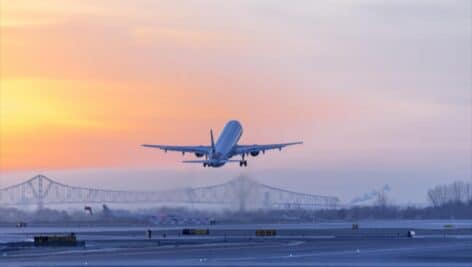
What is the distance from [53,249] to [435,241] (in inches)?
1348

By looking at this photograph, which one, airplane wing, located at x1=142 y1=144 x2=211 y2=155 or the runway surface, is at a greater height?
airplane wing, located at x1=142 y1=144 x2=211 y2=155

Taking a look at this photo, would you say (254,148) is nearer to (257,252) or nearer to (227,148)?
(227,148)

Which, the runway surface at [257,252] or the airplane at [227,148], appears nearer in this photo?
the runway surface at [257,252]

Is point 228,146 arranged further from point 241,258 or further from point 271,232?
point 241,258

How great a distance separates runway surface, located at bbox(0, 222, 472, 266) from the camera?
281 ft

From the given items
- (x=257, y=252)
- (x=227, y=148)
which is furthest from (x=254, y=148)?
(x=257, y=252)

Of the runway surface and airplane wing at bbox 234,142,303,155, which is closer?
the runway surface

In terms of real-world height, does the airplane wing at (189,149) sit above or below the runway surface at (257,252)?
above

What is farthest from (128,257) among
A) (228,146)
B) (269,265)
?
(228,146)

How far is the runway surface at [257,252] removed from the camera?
8556cm

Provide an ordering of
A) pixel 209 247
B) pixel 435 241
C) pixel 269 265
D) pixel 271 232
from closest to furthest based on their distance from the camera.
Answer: pixel 269 265 → pixel 209 247 → pixel 435 241 → pixel 271 232

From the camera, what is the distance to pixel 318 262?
84.7 metres

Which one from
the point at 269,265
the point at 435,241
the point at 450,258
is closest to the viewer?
the point at 269,265

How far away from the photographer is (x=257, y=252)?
98625 millimetres
